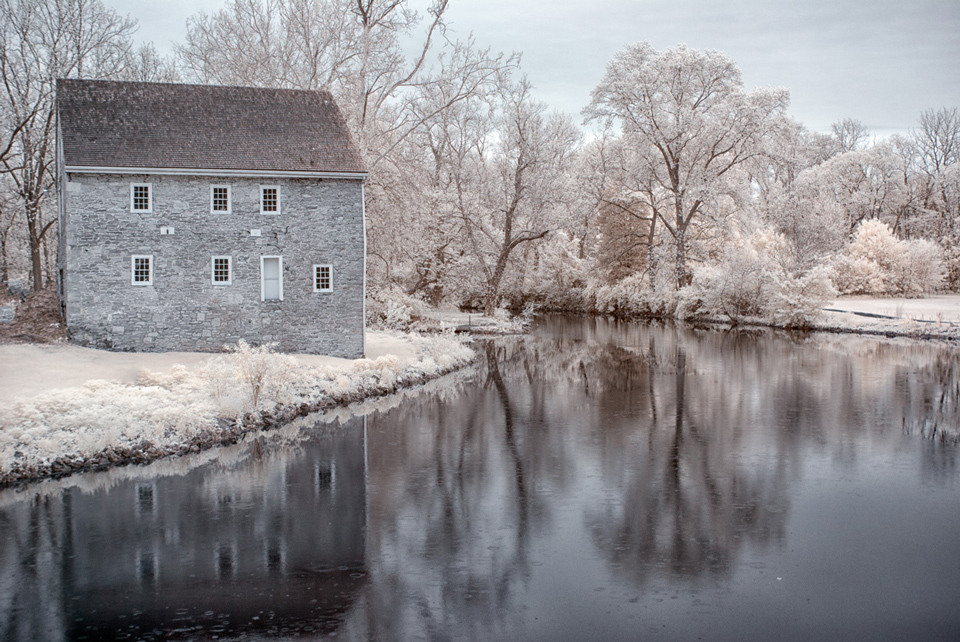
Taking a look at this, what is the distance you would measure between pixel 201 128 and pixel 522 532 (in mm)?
17666

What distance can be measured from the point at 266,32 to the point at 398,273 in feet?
42.4

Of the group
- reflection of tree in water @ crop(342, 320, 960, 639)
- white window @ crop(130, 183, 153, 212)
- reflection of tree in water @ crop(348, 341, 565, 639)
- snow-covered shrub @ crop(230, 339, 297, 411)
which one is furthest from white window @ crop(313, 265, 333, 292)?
reflection of tree in water @ crop(348, 341, 565, 639)

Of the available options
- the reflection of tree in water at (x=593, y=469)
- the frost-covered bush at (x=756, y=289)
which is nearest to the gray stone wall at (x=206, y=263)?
the reflection of tree in water at (x=593, y=469)

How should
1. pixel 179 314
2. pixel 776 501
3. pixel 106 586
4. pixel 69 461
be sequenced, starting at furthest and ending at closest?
pixel 179 314
pixel 69 461
pixel 776 501
pixel 106 586

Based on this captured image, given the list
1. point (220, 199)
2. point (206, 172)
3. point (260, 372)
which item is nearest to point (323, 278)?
point (220, 199)

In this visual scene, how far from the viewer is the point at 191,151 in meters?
22.7

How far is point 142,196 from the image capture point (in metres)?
22.5

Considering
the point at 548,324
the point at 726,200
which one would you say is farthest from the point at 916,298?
the point at 548,324

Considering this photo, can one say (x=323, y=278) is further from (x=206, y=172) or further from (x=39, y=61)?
(x=39, y=61)

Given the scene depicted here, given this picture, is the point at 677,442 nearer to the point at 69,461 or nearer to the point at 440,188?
the point at 69,461

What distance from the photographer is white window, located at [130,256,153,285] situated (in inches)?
877

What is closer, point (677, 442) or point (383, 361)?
point (677, 442)

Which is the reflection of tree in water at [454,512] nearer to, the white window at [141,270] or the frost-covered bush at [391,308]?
the white window at [141,270]

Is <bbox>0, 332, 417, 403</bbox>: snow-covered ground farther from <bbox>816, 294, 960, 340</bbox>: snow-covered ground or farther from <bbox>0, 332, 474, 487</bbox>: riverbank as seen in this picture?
<bbox>816, 294, 960, 340</bbox>: snow-covered ground
